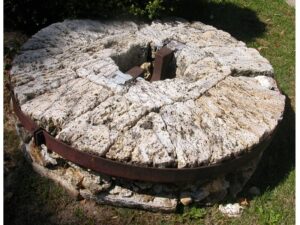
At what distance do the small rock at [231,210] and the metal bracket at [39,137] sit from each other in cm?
181

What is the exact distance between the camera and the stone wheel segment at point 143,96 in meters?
3.78

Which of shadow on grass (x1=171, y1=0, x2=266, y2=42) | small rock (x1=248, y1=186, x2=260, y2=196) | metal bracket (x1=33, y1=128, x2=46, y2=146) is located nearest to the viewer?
metal bracket (x1=33, y1=128, x2=46, y2=146)

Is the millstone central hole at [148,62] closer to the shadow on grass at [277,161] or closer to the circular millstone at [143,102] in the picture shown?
the circular millstone at [143,102]

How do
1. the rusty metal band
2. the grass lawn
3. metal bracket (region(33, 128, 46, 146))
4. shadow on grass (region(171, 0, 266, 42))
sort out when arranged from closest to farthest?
the rusty metal band
metal bracket (region(33, 128, 46, 146))
the grass lawn
shadow on grass (region(171, 0, 266, 42))

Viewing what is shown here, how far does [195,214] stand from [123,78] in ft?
4.78

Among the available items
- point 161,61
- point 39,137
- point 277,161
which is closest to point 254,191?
point 277,161

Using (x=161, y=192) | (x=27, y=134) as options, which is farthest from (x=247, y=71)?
(x=27, y=134)

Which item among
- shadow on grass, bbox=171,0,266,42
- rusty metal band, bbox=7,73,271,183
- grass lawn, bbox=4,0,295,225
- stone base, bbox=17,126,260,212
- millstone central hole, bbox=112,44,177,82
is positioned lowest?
grass lawn, bbox=4,0,295,225

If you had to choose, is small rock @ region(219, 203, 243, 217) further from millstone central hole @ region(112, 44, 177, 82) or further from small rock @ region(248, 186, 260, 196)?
millstone central hole @ region(112, 44, 177, 82)

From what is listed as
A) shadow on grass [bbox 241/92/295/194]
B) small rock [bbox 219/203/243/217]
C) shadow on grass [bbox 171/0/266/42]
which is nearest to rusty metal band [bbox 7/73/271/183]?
small rock [bbox 219/203/243/217]

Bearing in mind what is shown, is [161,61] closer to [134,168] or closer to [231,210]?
[134,168]

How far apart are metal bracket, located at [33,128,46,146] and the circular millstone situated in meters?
0.07

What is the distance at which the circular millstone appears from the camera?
149 inches

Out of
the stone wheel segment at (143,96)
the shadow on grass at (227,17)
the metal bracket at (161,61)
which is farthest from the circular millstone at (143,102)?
the shadow on grass at (227,17)
